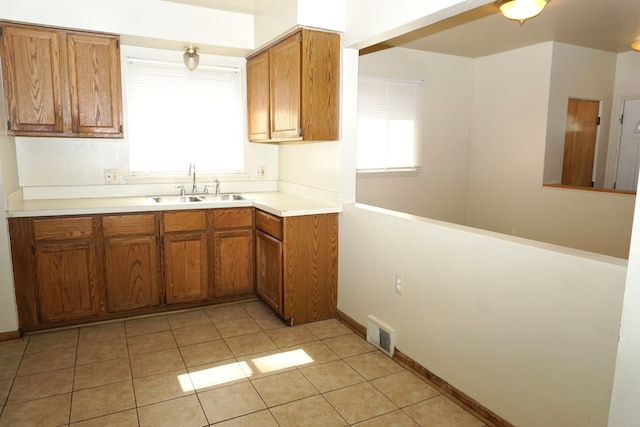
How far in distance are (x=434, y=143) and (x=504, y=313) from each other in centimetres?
338

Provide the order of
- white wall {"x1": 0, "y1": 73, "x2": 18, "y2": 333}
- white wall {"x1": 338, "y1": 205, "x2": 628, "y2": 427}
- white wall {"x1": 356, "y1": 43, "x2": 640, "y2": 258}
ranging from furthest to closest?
white wall {"x1": 356, "y1": 43, "x2": 640, "y2": 258} < white wall {"x1": 0, "y1": 73, "x2": 18, "y2": 333} < white wall {"x1": 338, "y1": 205, "x2": 628, "y2": 427}

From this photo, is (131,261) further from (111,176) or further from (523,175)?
(523,175)

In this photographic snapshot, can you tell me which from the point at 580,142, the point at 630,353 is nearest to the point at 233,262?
the point at 630,353

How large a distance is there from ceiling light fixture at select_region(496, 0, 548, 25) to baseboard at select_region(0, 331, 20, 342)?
3.81m

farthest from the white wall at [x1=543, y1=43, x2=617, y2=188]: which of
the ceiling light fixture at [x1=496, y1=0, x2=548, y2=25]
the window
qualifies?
the ceiling light fixture at [x1=496, y1=0, x2=548, y2=25]

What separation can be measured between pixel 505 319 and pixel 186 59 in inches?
123

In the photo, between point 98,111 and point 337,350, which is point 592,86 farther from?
point 98,111

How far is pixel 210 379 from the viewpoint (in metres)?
2.51

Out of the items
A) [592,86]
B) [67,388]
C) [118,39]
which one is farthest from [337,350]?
[592,86]

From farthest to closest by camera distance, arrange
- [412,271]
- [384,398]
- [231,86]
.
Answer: [231,86]
[412,271]
[384,398]

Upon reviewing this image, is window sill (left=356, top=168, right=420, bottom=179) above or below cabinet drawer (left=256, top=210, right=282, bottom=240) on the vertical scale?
above

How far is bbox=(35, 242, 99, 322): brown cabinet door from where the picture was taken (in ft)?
9.97

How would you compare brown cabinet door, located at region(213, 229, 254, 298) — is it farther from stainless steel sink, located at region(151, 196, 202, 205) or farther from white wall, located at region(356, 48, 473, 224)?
white wall, located at region(356, 48, 473, 224)

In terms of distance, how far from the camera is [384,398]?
2.34 metres
